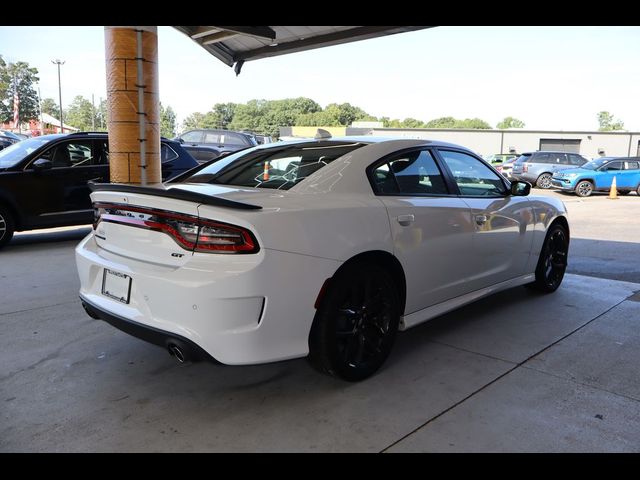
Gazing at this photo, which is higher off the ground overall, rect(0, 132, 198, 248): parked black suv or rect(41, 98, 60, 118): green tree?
rect(41, 98, 60, 118): green tree

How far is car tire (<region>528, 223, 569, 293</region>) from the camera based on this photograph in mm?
5118

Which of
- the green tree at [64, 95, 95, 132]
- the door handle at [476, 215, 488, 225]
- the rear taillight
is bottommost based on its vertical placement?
the door handle at [476, 215, 488, 225]

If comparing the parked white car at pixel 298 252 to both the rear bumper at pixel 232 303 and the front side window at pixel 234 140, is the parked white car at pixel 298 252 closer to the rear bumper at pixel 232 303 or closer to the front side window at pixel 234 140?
the rear bumper at pixel 232 303

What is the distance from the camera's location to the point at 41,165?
7387 millimetres

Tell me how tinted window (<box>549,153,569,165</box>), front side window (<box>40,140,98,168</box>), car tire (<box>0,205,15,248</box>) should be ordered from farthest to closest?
1. tinted window (<box>549,153,569,165</box>)
2. front side window (<box>40,140,98,168</box>)
3. car tire (<box>0,205,15,248</box>)

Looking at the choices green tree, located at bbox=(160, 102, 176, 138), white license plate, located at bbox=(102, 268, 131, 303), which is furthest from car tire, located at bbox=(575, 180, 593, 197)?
green tree, located at bbox=(160, 102, 176, 138)

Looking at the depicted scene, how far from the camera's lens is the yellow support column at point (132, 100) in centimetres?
670

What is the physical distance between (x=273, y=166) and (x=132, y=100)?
160 inches

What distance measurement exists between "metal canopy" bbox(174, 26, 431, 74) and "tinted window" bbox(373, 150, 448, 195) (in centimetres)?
380

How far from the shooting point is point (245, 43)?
9.33m

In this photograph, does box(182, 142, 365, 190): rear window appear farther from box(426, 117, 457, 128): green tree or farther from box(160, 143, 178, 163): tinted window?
box(426, 117, 457, 128): green tree

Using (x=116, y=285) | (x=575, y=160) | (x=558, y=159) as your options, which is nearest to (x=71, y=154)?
(x=116, y=285)

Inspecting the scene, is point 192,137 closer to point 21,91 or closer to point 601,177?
point 601,177
